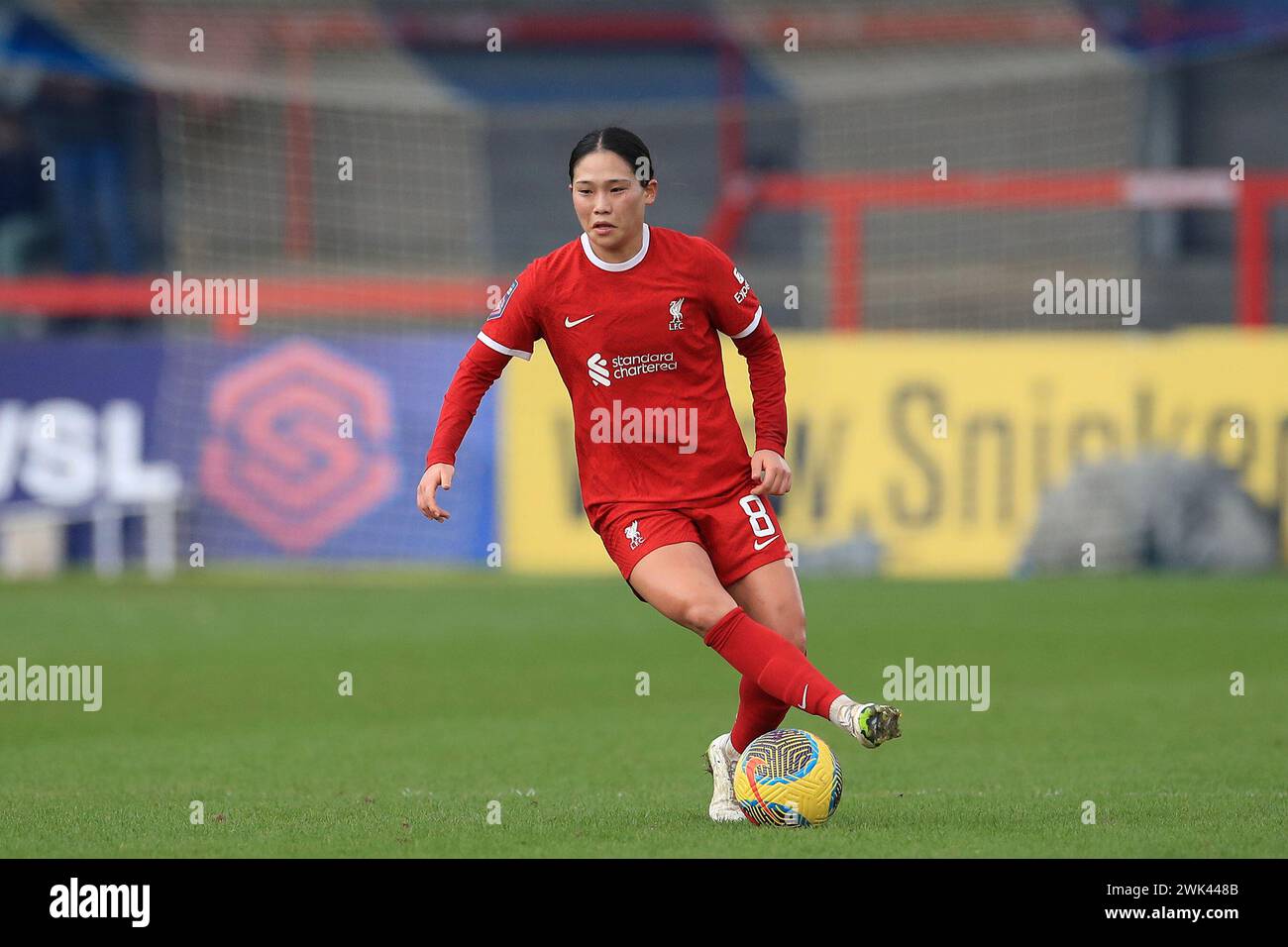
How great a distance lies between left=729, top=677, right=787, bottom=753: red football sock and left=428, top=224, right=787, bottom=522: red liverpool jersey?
67 centimetres

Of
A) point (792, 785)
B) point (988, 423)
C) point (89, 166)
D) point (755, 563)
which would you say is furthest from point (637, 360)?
point (89, 166)

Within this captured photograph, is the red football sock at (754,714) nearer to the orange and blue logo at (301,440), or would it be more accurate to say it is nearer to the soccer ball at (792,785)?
the soccer ball at (792,785)

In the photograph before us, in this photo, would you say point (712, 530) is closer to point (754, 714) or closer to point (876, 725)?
point (754, 714)

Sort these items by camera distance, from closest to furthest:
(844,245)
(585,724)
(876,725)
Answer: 1. (876,725)
2. (585,724)
3. (844,245)

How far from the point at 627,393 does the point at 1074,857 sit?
197 centimetres

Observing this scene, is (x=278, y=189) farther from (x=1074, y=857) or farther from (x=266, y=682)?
(x=1074, y=857)

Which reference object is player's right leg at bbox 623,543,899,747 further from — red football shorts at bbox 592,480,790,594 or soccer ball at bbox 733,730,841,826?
soccer ball at bbox 733,730,841,826

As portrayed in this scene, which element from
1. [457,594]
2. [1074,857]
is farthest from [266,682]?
[1074,857]

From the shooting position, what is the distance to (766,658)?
20.5ft

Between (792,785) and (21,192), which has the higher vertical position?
(21,192)

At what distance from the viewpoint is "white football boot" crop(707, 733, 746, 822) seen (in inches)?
256

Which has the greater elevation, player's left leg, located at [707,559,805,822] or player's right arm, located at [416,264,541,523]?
player's right arm, located at [416,264,541,523]

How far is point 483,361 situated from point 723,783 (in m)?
1.57

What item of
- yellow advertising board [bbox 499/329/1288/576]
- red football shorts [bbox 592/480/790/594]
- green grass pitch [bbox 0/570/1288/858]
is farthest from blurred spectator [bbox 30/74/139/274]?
red football shorts [bbox 592/480/790/594]
